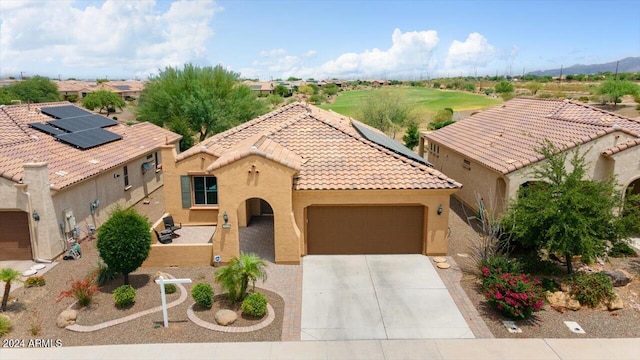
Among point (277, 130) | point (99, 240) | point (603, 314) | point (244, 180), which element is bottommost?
point (603, 314)

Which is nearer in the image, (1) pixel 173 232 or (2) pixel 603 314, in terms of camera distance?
(2) pixel 603 314

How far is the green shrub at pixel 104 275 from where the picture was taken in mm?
14875

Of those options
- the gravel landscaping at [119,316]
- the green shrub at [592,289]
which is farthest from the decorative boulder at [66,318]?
the green shrub at [592,289]

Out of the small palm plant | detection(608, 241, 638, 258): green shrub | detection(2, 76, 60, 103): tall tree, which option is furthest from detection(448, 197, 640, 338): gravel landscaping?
detection(2, 76, 60, 103): tall tree

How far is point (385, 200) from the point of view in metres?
16.8

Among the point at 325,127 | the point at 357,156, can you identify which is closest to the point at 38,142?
the point at 325,127

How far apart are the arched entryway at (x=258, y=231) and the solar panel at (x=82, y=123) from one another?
11.4 m

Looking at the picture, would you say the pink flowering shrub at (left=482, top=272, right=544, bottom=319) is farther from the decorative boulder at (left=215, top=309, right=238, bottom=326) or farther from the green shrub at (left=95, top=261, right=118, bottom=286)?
the green shrub at (left=95, top=261, right=118, bottom=286)

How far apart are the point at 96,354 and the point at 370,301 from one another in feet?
25.9

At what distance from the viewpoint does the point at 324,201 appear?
16672mm

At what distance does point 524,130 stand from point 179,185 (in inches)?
725

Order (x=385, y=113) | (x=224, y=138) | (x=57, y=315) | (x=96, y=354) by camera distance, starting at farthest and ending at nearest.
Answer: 1. (x=385, y=113)
2. (x=224, y=138)
3. (x=57, y=315)
4. (x=96, y=354)

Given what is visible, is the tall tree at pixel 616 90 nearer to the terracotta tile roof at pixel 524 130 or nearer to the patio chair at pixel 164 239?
the terracotta tile roof at pixel 524 130

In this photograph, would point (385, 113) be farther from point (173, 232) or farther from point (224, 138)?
point (173, 232)
